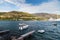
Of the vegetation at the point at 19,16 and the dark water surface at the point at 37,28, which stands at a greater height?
the vegetation at the point at 19,16

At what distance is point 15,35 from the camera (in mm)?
3979

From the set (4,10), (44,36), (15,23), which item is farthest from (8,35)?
(44,36)

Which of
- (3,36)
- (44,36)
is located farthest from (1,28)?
(44,36)

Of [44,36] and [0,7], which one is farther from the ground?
[0,7]

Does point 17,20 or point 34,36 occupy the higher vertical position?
point 17,20

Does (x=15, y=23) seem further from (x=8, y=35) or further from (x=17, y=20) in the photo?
(x=8, y=35)

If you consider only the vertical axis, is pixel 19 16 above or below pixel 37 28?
above

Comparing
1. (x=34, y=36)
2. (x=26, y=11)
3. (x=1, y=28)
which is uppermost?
(x=26, y=11)

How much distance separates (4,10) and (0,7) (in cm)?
15

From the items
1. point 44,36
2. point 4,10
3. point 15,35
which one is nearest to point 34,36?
point 44,36

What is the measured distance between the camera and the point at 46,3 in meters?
3.97

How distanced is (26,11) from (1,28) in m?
0.94

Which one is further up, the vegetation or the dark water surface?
the vegetation

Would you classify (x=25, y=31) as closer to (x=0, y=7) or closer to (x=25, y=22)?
(x=25, y=22)
